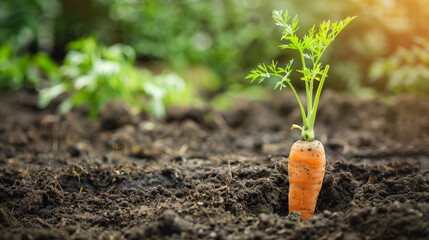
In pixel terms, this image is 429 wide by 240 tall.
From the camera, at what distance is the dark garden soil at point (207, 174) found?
174 cm

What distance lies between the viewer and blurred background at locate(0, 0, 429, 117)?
13.9ft

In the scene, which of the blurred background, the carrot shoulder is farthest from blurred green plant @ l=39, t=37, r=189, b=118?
the carrot shoulder

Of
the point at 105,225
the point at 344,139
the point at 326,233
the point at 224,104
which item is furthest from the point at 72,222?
the point at 224,104

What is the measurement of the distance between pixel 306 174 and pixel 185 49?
4.71m

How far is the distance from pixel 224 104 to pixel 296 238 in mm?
3443

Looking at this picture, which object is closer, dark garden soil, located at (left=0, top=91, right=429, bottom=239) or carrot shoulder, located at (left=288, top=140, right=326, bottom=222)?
dark garden soil, located at (left=0, top=91, right=429, bottom=239)

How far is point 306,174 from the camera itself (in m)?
1.97

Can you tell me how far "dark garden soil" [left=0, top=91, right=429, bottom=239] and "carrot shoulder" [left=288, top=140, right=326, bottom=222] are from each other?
13 cm

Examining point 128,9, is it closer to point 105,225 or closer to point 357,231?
point 105,225

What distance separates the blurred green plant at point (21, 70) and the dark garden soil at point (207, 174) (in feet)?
2.27

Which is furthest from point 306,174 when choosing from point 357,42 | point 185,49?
point 185,49

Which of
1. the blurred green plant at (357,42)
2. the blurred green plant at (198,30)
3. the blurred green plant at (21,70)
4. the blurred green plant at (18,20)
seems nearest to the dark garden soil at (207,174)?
the blurred green plant at (21,70)

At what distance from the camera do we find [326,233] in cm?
167

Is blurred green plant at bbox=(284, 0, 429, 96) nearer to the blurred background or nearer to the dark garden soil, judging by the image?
the blurred background
